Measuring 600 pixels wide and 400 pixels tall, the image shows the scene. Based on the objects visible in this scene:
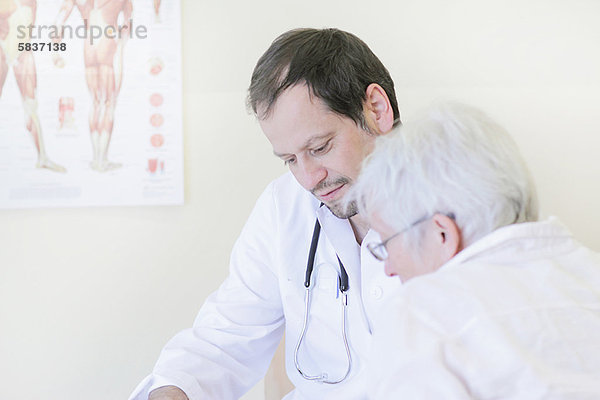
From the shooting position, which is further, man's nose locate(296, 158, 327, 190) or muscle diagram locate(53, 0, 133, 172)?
muscle diagram locate(53, 0, 133, 172)

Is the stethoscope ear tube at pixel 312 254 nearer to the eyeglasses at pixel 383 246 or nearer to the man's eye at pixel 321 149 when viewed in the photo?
the man's eye at pixel 321 149

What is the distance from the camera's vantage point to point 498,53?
220 cm

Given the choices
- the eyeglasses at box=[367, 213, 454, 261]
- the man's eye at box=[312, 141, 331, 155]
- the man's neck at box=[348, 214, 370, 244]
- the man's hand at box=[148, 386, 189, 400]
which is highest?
the man's eye at box=[312, 141, 331, 155]

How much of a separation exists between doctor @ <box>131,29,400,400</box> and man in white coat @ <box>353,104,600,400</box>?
0.42 metres

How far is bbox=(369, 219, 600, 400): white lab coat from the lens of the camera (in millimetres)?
766

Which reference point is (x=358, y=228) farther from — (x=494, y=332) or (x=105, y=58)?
(x=105, y=58)

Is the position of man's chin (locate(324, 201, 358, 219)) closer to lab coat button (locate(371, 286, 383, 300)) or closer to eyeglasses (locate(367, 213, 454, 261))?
lab coat button (locate(371, 286, 383, 300))

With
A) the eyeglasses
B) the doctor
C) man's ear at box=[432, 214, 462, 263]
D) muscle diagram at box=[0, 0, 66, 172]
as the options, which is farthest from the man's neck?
muscle diagram at box=[0, 0, 66, 172]

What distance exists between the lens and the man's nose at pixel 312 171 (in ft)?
4.67

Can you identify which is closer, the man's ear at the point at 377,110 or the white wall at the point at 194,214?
the man's ear at the point at 377,110

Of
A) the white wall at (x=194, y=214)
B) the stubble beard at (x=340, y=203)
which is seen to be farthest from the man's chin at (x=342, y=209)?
the white wall at (x=194, y=214)

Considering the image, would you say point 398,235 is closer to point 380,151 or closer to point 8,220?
point 380,151

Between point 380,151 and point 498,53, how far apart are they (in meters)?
1.39

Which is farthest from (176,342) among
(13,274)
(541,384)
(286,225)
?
→ (541,384)
